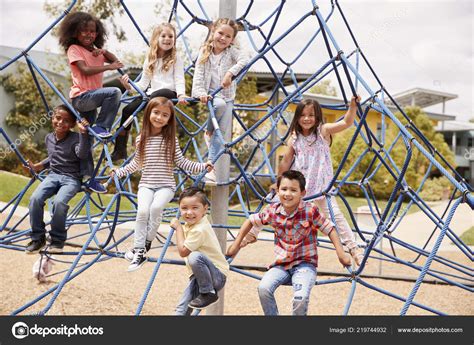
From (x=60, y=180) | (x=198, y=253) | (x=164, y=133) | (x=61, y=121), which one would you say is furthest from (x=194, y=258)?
(x=61, y=121)

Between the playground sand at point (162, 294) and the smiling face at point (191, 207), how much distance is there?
2871mm

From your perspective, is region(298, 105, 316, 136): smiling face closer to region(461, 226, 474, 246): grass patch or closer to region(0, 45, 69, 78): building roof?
region(461, 226, 474, 246): grass patch

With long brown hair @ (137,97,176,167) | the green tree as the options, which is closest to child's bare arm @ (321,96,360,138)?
long brown hair @ (137,97,176,167)

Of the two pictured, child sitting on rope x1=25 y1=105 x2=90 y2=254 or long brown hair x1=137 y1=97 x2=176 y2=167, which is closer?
long brown hair x1=137 y1=97 x2=176 y2=167

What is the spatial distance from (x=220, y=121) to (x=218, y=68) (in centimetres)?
34

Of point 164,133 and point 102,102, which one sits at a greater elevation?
point 102,102

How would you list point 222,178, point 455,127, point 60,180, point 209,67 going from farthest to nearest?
point 455,127
point 222,178
point 209,67
point 60,180

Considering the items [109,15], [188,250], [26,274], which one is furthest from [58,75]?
[188,250]

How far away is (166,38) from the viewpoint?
11.0 ft

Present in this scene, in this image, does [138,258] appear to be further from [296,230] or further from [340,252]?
[340,252]

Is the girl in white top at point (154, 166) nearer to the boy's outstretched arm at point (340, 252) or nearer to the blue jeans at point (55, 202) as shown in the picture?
the blue jeans at point (55, 202)

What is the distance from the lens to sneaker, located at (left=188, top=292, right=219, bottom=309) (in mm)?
2639

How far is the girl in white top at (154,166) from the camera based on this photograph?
9.40 feet
